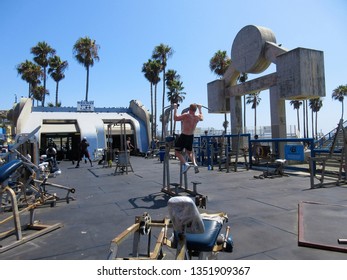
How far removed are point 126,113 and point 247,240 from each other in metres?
24.9

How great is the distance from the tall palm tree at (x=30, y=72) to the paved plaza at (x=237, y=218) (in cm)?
3550

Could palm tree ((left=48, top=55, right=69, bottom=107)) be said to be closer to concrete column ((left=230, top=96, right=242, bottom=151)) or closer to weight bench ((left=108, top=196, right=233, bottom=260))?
concrete column ((left=230, top=96, right=242, bottom=151))

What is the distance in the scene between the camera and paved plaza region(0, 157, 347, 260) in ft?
11.4

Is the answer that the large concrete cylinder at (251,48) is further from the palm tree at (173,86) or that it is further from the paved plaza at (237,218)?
the palm tree at (173,86)

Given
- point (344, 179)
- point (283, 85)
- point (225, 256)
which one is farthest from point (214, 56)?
point (225, 256)

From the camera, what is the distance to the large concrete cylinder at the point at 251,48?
14.6 m

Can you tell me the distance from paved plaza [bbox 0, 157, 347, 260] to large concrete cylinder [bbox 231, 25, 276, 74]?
334 inches

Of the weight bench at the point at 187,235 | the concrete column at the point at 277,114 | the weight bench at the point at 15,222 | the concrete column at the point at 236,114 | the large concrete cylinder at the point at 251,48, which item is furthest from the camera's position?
the concrete column at the point at 236,114

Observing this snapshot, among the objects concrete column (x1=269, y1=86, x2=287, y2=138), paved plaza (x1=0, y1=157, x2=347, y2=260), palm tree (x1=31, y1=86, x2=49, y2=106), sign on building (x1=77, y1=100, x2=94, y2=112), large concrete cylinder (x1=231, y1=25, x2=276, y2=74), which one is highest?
palm tree (x1=31, y1=86, x2=49, y2=106)

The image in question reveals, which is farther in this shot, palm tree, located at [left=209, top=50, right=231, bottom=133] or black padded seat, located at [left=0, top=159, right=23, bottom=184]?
palm tree, located at [left=209, top=50, right=231, bottom=133]

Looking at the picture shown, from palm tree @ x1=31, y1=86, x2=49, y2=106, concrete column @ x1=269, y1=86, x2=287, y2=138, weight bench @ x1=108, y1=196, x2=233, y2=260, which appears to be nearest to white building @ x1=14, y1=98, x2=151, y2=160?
concrete column @ x1=269, y1=86, x2=287, y2=138

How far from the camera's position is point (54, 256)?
11.3 feet

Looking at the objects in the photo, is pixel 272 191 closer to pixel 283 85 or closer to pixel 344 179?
pixel 344 179

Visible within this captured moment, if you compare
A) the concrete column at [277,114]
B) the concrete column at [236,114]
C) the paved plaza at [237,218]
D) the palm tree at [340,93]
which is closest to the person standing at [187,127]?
the paved plaza at [237,218]
